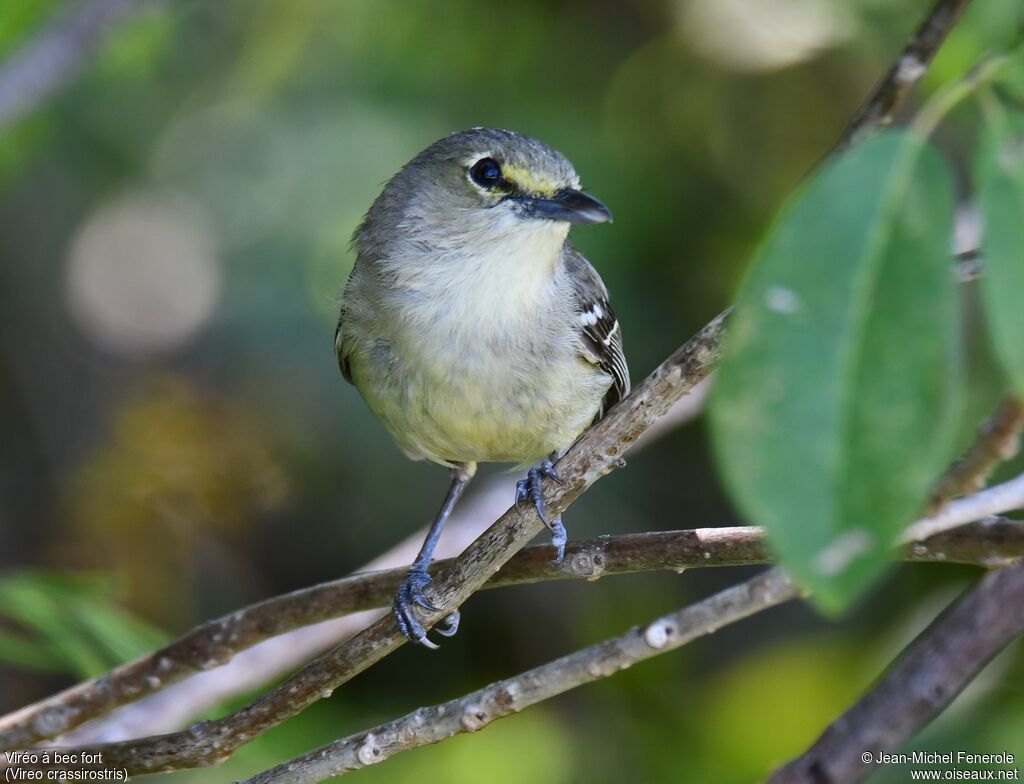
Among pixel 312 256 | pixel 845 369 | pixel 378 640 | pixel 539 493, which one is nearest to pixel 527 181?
pixel 539 493

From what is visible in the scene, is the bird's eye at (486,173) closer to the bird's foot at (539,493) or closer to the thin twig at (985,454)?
the bird's foot at (539,493)

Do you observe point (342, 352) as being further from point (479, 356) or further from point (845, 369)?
point (845, 369)

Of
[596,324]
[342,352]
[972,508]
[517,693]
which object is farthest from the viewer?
[342,352]

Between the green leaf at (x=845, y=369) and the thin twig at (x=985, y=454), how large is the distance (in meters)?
0.37

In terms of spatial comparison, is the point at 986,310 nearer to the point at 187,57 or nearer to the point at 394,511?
the point at 394,511

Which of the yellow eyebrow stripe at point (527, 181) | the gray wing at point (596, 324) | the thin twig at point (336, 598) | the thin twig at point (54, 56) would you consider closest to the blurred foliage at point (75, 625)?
the thin twig at point (336, 598)

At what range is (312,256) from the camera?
599 cm

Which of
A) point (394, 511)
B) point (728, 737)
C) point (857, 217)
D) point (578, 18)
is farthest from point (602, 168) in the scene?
point (857, 217)

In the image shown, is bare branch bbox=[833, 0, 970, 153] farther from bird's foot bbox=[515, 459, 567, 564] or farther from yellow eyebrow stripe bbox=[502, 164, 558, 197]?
yellow eyebrow stripe bbox=[502, 164, 558, 197]

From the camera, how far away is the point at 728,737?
4.65m

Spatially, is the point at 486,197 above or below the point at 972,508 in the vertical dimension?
above

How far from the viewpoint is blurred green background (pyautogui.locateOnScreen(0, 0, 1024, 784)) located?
5.90 m

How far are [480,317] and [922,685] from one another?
1.69m

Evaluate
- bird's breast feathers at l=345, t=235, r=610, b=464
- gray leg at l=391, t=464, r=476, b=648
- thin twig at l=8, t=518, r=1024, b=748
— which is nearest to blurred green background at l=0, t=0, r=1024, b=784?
gray leg at l=391, t=464, r=476, b=648
